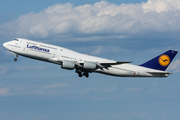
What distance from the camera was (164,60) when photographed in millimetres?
69625

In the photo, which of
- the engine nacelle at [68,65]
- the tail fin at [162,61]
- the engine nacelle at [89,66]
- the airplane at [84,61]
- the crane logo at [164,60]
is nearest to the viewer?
the airplane at [84,61]

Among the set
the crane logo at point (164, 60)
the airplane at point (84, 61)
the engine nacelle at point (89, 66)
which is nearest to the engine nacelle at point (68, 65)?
the airplane at point (84, 61)

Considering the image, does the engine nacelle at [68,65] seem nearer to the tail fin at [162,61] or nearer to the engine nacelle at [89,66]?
the engine nacelle at [89,66]

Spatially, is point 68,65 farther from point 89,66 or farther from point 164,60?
point 164,60

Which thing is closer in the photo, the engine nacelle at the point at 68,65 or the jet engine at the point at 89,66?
the engine nacelle at the point at 68,65

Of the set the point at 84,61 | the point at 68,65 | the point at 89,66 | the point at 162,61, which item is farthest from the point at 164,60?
the point at 68,65

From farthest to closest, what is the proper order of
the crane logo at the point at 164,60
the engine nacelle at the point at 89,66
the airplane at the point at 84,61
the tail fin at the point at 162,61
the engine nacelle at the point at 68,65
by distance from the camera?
the crane logo at the point at 164,60 → the tail fin at the point at 162,61 → the engine nacelle at the point at 89,66 → the engine nacelle at the point at 68,65 → the airplane at the point at 84,61

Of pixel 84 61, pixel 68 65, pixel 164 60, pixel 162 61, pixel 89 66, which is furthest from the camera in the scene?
pixel 164 60

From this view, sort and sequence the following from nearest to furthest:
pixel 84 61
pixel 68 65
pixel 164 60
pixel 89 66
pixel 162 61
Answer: pixel 68 65, pixel 89 66, pixel 84 61, pixel 162 61, pixel 164 60

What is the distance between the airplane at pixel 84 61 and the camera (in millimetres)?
57719

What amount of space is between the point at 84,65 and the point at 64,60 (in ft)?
15.6

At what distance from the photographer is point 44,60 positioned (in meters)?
59.2

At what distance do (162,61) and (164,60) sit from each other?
0.64 meters

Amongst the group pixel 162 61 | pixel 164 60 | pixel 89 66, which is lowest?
pixel 89 66
